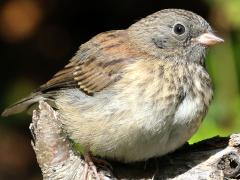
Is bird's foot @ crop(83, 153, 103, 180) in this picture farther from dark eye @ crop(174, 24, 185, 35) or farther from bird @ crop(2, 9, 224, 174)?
dark eye @ crop(174, 24, 185, 35)

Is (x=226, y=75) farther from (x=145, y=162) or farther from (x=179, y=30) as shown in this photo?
(x=145, y=162)

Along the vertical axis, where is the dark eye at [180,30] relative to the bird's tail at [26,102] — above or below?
above

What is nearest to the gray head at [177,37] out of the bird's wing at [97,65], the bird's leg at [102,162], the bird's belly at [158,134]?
the bird's wing at [97,65]

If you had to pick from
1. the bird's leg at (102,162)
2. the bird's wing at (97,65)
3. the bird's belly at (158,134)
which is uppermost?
the bird's wing at (97,65)

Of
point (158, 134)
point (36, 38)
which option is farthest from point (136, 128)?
point (36, 38)

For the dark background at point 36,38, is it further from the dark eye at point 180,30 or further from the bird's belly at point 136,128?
the bird's belly at point 136,128

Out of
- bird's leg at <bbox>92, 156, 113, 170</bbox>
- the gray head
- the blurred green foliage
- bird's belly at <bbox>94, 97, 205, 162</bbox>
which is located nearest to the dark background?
the blurred green foliage
